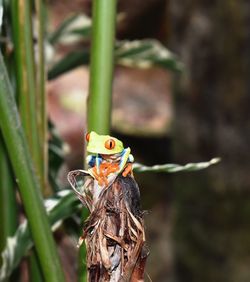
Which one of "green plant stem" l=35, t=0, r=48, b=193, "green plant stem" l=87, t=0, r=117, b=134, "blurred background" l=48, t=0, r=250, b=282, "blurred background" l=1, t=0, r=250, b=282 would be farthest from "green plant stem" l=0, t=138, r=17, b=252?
"blurred background" l=48, t=0, r=250, b=282

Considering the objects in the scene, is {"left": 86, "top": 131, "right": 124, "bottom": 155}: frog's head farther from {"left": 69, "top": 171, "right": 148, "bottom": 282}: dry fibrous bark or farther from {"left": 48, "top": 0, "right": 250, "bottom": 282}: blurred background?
{"left": 48, "top": 0, "right": 250, "bottom": 282}: blurred background

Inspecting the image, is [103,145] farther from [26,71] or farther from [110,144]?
[26,71]

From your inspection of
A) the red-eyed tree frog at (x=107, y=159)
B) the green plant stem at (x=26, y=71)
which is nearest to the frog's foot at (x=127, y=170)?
the red-eyed tree frog at (x=107, y=159)

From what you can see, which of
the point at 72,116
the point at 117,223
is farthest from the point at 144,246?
the point at 72,116

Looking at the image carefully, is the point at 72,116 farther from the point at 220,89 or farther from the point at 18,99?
the point at 18,99

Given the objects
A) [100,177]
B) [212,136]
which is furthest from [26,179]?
[212,136]
